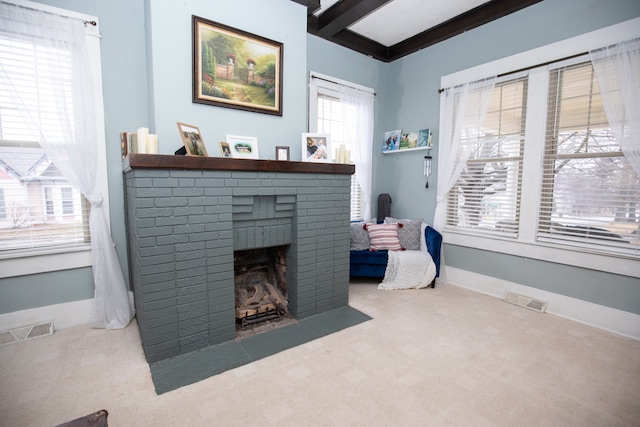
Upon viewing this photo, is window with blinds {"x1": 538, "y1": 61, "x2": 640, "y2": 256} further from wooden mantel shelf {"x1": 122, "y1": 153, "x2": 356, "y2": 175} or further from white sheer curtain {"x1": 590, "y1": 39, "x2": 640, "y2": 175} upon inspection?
wooden mantel shelf {"x1": 122, "y1": 153, "x2": 356, "y2": 175}

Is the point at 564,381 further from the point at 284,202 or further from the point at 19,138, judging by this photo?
the point at 19,138

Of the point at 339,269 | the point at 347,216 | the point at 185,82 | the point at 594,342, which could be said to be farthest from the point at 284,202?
the point at 594,342

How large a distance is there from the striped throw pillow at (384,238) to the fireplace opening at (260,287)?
1.25m

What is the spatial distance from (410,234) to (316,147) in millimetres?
1578

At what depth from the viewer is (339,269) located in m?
2.81

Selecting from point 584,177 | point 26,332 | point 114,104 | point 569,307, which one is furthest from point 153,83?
point 569,307

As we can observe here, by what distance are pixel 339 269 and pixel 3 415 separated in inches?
88.4

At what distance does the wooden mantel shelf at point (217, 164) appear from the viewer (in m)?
1.83

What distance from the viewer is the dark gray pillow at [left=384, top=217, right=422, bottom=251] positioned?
11.8ft

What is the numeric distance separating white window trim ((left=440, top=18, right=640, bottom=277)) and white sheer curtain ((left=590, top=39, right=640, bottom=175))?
10cm

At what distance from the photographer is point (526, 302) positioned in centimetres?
294

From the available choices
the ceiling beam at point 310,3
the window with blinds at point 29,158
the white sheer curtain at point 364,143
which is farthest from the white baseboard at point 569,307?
the window with blinds at point 29,158

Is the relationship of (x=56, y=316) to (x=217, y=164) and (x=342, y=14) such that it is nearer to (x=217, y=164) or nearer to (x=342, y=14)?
(x=217, y=164)

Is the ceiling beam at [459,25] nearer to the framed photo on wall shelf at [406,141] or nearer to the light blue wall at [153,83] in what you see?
the framed photo on wall shelf at [406,141]
